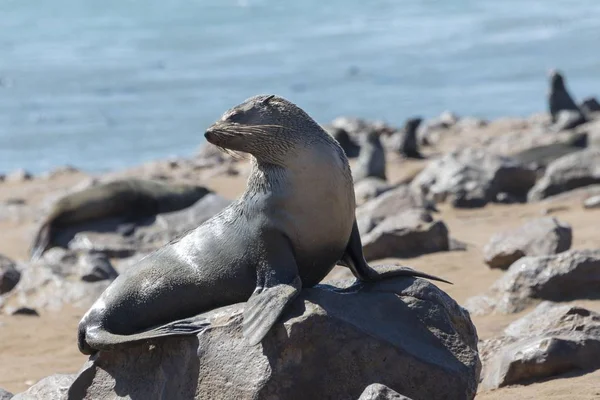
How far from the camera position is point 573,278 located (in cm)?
777

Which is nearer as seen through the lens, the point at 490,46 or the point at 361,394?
the point at 361,394

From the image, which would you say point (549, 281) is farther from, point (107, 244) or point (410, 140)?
point (410, 140)

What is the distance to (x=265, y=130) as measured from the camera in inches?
207

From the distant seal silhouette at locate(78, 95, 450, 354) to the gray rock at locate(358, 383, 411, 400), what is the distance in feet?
1.77

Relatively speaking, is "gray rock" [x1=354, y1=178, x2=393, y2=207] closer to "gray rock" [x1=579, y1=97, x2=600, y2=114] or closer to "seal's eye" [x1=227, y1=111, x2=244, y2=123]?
"seal's eye" [x1=227, y1=111, x2=244, y2=123]

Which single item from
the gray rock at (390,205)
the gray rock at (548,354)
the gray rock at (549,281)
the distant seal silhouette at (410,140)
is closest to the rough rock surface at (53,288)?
the gray rock at (390,205)

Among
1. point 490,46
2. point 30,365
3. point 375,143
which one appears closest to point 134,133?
point 375,143

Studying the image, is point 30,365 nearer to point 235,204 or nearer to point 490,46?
point 235,204

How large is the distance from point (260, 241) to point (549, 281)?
313cm

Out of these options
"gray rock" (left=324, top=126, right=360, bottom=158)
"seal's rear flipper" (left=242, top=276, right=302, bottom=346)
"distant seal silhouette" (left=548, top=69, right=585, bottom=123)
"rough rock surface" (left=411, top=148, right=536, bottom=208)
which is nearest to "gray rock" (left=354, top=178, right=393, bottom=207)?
"rough rock surface" (left=411, top=148, right=536, bottom=208)

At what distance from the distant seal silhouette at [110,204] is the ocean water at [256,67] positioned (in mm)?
8112

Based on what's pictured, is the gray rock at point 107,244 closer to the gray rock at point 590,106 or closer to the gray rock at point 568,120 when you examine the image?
the gray rock at point 568,120

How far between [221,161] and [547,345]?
567 inches

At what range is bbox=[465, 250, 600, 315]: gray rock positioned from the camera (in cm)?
779
